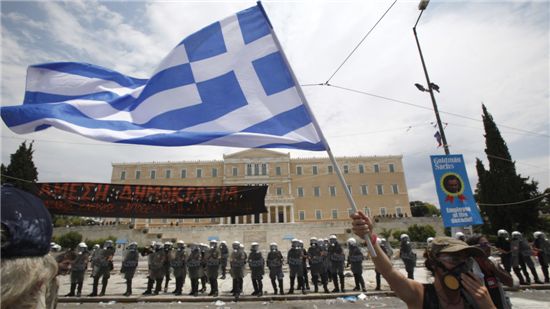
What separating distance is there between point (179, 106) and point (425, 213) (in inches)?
3410

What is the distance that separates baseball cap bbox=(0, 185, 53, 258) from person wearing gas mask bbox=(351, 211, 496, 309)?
2050 millimetres

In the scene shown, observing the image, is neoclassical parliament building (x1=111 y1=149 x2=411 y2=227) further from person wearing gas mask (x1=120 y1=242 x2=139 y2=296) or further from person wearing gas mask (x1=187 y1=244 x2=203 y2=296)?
person wearing gas mask (x1=120 y1=242 x2=139 y2=296)

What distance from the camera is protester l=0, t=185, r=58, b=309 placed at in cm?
116

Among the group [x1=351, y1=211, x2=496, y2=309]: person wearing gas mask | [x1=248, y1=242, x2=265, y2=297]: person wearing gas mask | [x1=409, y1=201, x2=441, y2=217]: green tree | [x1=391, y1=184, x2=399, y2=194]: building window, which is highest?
[x1=391, y1=184, x2=399, y2=194]: building window

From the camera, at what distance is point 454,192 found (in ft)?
27.4

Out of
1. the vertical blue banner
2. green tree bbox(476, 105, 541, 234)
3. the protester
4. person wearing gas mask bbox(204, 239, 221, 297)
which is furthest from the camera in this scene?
green tree bbox(476, 105, 541, 234)

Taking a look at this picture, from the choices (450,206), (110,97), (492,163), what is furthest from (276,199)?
(110,97)

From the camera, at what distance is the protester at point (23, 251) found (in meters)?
1.16

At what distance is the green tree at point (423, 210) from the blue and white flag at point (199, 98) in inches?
3141

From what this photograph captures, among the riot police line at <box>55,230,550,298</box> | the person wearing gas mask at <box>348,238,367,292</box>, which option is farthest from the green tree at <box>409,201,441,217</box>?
the person wearing gas mask at <box>348,238,367,292</box>

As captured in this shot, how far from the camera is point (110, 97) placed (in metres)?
3.72

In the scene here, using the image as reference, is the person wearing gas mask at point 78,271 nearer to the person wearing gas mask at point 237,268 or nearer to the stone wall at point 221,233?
the person wearing gas mask at point 237,268

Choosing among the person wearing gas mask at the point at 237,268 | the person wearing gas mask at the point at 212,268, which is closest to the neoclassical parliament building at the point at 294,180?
the person wearing gas mask at the point at 212,268

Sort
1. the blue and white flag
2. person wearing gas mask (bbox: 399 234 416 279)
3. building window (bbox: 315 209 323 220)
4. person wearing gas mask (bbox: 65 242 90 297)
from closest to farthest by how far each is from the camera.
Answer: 1. the blue and white flag
2. person wearing gas mask (bbox: 65 242 90 297)
3. person wearing gas mask (bbox: 399 234 416 279)
4. building window (bbox: 315 209 323 220)
